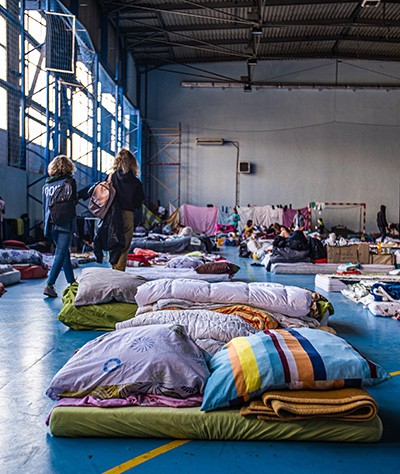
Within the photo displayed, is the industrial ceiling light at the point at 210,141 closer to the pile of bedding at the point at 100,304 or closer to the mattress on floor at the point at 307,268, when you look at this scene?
the mattress on floor at the point at 307,268

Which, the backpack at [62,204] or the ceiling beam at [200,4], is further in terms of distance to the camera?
the ceiling beam at [200,4]

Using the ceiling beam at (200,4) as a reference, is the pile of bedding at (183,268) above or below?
below

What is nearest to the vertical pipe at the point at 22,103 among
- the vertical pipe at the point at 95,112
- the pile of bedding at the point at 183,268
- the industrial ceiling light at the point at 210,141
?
the vertical pipe at the point at 95,112

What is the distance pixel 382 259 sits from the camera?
885 cm

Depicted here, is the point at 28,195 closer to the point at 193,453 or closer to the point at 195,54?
the point at 193,453

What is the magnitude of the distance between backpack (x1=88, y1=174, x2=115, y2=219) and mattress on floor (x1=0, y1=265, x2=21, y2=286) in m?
1.67

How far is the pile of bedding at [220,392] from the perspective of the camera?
200 centimetres

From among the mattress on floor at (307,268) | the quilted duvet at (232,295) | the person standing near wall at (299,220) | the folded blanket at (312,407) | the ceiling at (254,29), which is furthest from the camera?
the person standing near wall at (299,220)

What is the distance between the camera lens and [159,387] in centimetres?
218

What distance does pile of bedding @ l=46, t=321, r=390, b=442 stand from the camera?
2.00 meters

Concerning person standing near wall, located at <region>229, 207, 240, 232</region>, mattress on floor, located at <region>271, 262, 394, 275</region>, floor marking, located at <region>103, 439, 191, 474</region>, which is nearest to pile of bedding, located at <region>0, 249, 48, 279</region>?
mattress on floor, located at <region>271, 262, 394, 275</region>

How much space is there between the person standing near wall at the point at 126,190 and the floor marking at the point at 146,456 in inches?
148

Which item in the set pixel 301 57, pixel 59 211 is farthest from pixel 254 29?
pixel 59 211

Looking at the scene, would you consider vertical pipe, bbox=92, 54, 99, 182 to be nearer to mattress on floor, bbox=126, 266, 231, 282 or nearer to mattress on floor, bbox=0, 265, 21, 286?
mattress on floor, bbox=126, 266, 231, 282
